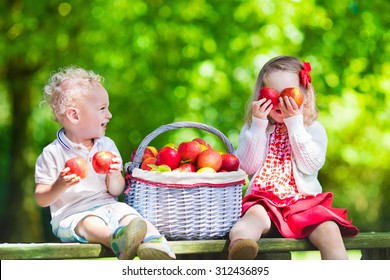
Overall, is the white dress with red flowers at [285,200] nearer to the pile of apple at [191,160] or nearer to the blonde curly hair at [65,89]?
the pile of apple at [191,160]

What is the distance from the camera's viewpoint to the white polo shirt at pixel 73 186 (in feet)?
12.2

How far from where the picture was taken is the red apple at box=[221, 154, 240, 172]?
382 centimetres

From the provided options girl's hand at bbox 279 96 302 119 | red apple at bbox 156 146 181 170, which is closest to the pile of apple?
red apple at bbox 156 146 181 170

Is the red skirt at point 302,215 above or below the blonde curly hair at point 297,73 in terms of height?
below

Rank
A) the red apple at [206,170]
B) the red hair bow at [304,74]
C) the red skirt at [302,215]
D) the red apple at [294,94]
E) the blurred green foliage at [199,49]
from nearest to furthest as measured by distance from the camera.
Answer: the red apple at [206,170] → the red skirt at [302,215] → the red apple at [294,94] → the red hair bow at [304,74] → the blurred green foliage at [199,49]

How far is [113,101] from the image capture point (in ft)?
28.4

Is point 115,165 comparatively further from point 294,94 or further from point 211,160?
point 294,94

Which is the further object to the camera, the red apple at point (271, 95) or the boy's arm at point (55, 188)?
the red apple at point (271, 95)

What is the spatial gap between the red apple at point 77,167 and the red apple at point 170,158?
44 centimetres

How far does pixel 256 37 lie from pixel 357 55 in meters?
1.09

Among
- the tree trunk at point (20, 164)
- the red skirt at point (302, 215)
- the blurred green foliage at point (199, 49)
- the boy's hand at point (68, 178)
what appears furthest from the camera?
the tree trunk at point (20, 164)

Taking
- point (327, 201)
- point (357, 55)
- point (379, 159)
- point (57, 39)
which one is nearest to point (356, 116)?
point (379, 159)

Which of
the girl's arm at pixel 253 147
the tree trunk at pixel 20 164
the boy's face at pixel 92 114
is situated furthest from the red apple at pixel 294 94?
the tree trunk at pixel 20 164
